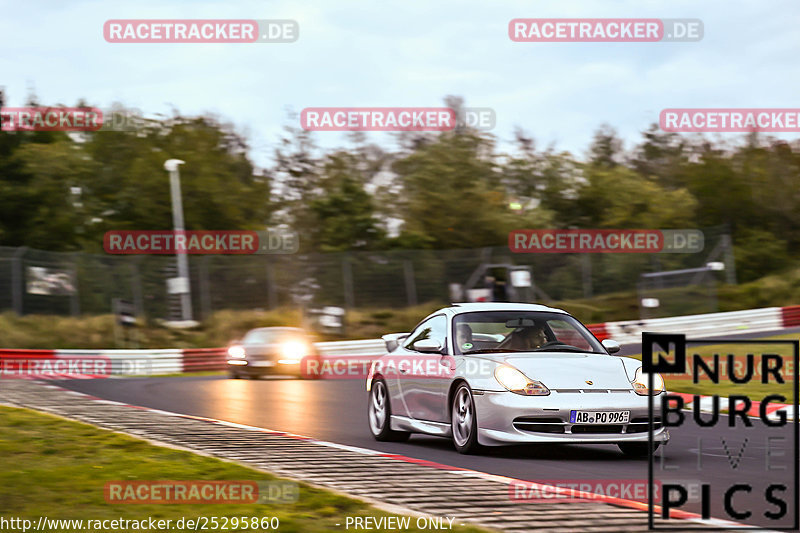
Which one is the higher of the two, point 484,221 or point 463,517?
point 484,221

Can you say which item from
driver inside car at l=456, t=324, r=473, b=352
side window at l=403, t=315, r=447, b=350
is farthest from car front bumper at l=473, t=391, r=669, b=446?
side window at l=403, t=315, r=447, b=350

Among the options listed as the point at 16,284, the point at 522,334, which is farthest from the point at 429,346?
the point at 16,284

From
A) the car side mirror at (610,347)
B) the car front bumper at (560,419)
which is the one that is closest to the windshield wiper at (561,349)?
the car side mirror at (610,347)

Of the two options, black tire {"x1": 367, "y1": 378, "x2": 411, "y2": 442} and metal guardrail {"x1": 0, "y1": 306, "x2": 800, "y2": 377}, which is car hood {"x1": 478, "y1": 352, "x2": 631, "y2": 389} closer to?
black tire {"x1": 367, "y1": 378, "x2": 411, "y2": 442}

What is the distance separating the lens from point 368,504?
6629mm

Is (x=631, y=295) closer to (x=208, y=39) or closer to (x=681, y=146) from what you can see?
(x=208, y=39)

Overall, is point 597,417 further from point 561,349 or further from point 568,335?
point 568,335

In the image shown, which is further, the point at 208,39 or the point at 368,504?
the point at 208,39

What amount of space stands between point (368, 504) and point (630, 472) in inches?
109

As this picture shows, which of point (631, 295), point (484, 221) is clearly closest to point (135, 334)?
point (631, 295)

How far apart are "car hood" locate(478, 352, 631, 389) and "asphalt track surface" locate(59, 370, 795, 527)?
588mm

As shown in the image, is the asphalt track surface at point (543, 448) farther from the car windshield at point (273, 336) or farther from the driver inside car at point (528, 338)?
the car windshield at point (273, 336)

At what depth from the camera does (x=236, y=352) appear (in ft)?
77.6

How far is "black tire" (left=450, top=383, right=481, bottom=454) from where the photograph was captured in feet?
31.8
